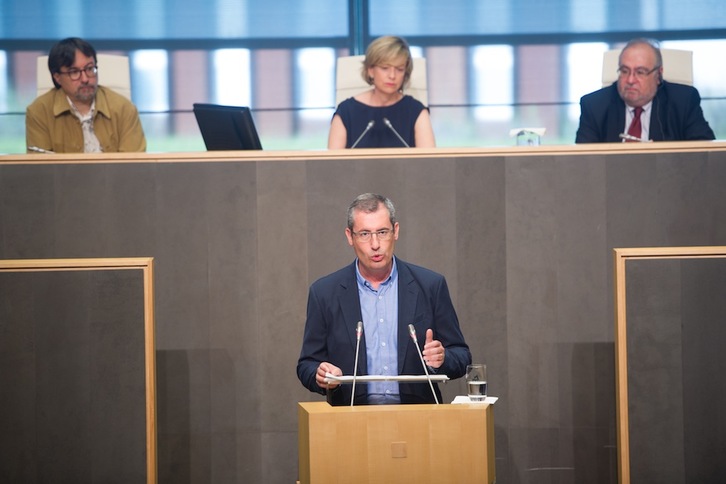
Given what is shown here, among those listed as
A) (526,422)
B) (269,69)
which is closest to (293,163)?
(526,422)

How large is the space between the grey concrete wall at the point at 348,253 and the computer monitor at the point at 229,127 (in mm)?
166

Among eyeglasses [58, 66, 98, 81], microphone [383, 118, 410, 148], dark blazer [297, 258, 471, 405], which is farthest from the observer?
eyeglasses [58, 66, 98, 81]

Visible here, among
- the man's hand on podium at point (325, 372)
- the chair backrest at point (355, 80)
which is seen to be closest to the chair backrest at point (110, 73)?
the chair backrest at point (355, 80)

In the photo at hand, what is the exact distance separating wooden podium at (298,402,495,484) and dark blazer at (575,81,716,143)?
222cm

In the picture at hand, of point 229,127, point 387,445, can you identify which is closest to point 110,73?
point 229,127

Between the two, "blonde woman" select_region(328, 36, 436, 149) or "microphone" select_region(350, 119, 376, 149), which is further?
"blonde woman" select_region(328, 36, 436, 149)

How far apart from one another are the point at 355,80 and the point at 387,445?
10.0 ft

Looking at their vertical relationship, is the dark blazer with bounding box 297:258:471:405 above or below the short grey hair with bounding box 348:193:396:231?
below

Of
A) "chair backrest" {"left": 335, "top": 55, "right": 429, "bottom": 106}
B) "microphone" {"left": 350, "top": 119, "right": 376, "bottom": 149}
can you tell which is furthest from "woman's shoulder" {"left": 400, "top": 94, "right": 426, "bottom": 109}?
"chair backrest" {"left": 335, "top": 55, "right": 429, "bottom": 106}

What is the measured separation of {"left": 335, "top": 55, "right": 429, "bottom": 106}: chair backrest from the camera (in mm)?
5465

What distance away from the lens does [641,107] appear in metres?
4.75

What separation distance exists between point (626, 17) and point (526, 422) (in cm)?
494

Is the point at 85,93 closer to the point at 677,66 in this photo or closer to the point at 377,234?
the point at 377,234

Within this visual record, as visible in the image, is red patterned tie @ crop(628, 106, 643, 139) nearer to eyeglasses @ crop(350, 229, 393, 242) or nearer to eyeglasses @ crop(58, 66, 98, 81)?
eyeglasses @ crop(350, 229, 393, 242)
